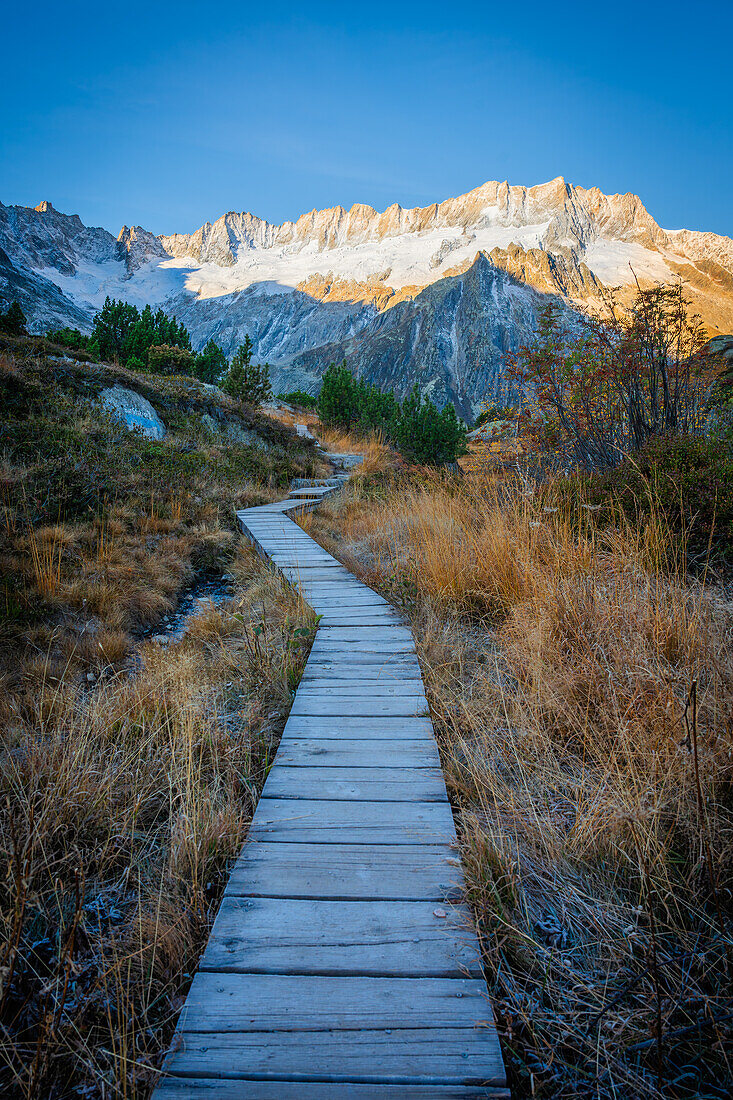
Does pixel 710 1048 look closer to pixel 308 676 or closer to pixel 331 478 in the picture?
pixel 308 676

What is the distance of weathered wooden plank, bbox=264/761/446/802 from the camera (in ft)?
5.23

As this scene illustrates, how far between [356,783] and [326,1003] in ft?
2.31

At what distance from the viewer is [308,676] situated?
8.07ft

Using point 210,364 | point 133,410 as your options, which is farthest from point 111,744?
point 210,364

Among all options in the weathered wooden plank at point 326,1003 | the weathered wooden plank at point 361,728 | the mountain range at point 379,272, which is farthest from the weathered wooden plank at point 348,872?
the mountain range at point 379,272

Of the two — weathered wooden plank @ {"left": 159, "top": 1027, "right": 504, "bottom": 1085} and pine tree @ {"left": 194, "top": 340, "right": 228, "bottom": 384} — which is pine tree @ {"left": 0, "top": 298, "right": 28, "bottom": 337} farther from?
weathered wooden plank @ {"left": 159, "top": 1027, "right": 504, "bottom": 1085}

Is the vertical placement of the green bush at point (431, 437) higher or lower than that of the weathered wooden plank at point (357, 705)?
higher

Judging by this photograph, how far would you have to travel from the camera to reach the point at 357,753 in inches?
71.7

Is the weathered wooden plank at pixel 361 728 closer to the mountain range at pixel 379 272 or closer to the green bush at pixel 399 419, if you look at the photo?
the green bush at pixel 399 419

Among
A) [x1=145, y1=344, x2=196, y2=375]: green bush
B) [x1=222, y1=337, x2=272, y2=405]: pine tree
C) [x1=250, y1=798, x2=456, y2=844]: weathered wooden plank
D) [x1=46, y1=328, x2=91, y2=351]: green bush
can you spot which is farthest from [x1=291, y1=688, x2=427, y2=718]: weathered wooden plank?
[x1=46, y1=328, x2=91, y2=351]: green bush

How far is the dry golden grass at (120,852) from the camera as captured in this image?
97cm

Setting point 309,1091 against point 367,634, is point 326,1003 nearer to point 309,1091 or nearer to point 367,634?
point 309,1091

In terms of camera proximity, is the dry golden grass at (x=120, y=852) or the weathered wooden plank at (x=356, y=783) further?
the weathered wooden plank at (x=356, y=783)

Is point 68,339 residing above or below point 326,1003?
above
